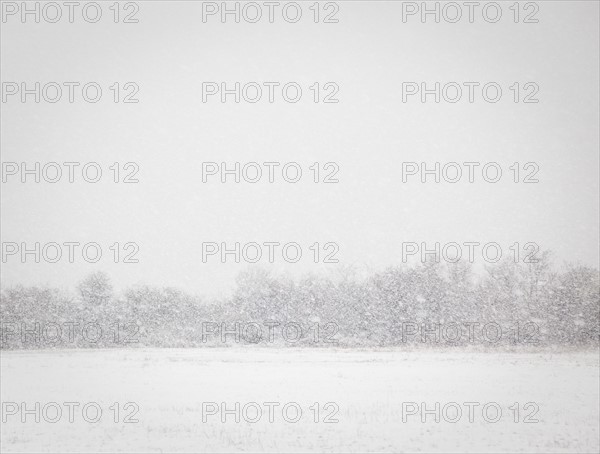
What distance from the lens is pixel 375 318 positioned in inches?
2603

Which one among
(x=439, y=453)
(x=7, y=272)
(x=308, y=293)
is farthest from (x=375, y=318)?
(x=439, y=453)

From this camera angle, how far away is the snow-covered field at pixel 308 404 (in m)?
17.4

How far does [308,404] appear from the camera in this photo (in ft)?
79.5

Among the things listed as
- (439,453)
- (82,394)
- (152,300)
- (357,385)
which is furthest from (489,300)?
(439,453)

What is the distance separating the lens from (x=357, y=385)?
30172 millimetres

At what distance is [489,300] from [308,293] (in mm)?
17839

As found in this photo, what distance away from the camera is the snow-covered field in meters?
17.4

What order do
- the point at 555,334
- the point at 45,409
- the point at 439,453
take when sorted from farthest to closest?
the point at 555,334 → the point at 45,409 → the point at 439,453

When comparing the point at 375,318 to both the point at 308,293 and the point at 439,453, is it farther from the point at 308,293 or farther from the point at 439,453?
the point at 439,453

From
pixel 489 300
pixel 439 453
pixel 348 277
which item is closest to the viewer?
pixel 439 453

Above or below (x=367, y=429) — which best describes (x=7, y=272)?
above

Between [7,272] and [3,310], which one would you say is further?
[7,272]

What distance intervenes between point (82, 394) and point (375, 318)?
41.7m

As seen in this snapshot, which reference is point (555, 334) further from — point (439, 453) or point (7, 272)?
point (7, 272)
